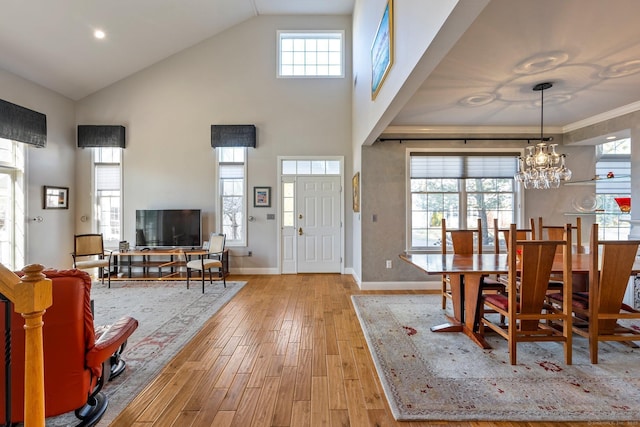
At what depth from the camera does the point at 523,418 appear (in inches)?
70.3

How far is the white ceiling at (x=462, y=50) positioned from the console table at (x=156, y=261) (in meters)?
3.36

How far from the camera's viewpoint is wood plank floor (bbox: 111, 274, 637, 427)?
1810mm

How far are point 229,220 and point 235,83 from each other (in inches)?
109

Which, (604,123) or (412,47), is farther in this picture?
(604,123)

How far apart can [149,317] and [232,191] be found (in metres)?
2.98

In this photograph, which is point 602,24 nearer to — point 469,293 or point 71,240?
point 469,293

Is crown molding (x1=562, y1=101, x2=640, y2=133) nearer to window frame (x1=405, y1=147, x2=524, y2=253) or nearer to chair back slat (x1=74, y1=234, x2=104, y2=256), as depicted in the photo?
window frame (x1=405, y1=147, x2=524, y2=253)

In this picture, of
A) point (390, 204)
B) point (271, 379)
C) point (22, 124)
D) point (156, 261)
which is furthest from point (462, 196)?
point (22, 124)

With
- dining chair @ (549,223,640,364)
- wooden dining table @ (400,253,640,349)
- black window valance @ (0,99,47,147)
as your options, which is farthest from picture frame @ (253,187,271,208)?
dining chair @ (549,223,640,364)

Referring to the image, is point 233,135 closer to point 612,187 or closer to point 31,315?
point 31,315

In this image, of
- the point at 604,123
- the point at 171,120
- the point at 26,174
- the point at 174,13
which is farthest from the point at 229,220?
the point at 604,123

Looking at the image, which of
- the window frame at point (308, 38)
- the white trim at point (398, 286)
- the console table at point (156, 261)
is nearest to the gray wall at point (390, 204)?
the white trim at point (398, 286)

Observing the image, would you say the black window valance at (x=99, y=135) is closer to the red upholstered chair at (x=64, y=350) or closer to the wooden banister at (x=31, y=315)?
the red upholstered chair at (x=64, y=350)

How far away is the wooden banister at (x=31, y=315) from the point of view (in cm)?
107
